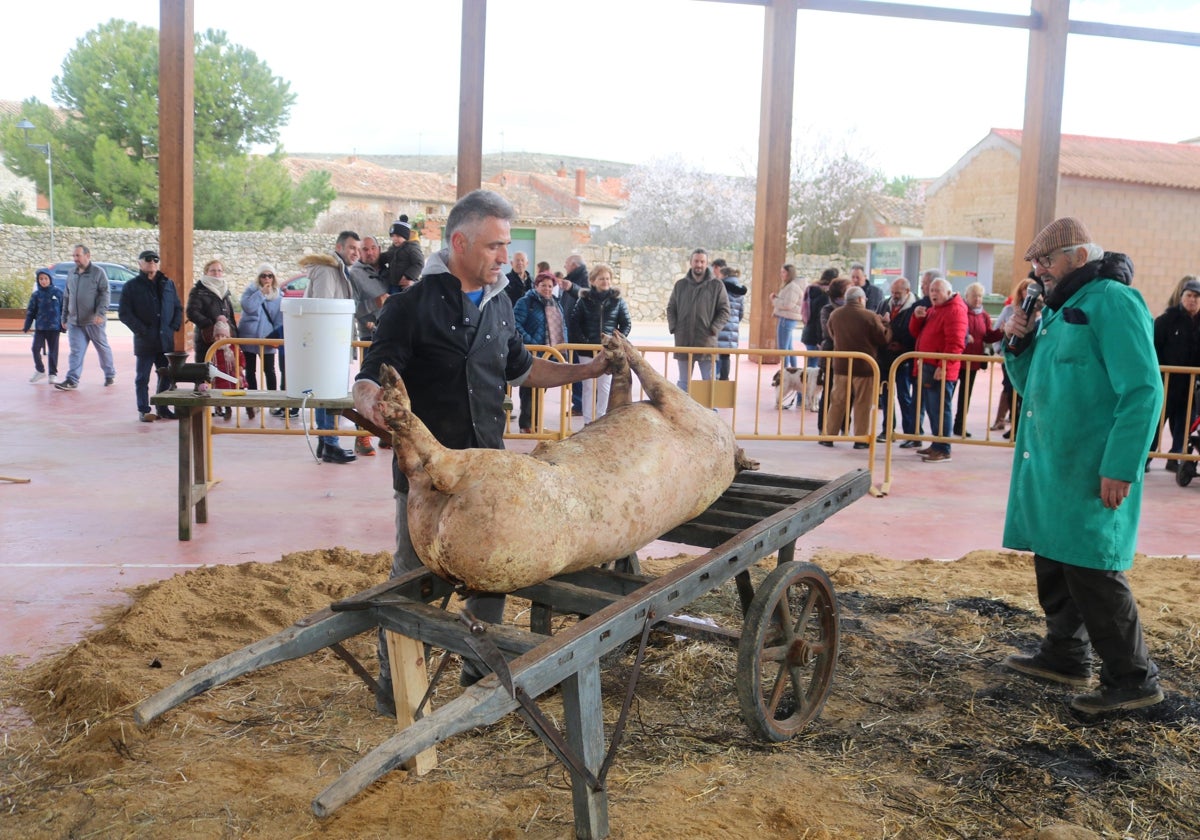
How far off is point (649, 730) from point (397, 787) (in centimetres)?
96

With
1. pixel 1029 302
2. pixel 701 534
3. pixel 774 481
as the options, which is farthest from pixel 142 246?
pixel 1029 302

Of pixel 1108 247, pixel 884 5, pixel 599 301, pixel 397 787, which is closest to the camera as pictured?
pixel 397 787

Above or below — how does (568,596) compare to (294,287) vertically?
below

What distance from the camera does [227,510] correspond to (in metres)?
6.76

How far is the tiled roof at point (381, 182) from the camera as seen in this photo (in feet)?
173

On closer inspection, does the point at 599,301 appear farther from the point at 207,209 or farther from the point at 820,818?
the point at 207,209

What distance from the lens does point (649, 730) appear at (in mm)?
3578

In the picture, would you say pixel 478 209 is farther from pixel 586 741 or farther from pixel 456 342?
pixel 586 741

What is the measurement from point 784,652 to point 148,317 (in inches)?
364

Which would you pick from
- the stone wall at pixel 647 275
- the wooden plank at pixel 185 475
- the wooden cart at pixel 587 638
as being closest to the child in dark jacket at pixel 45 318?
the wooden plank at pixel 185 475

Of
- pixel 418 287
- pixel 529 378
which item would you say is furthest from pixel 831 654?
pixel 418 287

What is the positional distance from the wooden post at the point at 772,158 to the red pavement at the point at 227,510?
6.40 metres

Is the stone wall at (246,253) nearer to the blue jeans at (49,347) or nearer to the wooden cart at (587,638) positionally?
the blue jeans at (49,347)

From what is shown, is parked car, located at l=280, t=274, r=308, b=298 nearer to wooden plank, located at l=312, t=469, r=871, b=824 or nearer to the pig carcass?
the pig carcass
